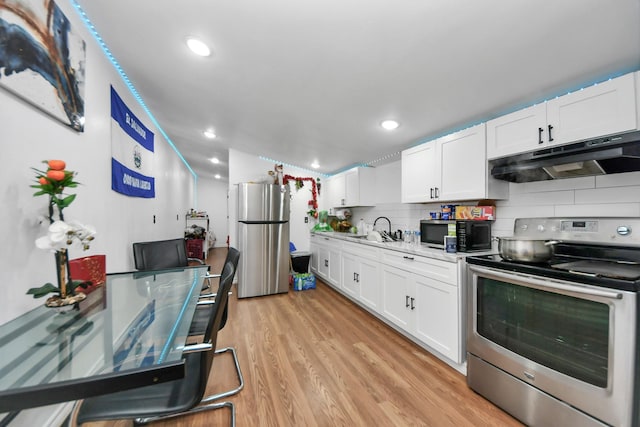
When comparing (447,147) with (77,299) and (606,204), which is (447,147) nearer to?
(606,204)

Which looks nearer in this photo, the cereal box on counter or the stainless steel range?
the stainless steel range

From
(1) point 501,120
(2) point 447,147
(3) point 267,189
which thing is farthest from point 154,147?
(1) point 501,120

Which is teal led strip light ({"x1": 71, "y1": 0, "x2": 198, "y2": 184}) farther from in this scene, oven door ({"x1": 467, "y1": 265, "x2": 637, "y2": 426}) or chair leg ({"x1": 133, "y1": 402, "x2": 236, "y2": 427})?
oven door ({"x1": 467, "y1": 265, "x2": 637, "y2": 426})

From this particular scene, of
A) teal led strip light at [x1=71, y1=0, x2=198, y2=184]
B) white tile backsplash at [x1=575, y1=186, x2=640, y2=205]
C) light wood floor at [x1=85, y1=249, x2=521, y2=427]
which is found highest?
teal led strip light at [x1=71, y1=0, x2=198, y2=184]

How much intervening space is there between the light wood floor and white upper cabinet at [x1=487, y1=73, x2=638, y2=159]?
1.76 m

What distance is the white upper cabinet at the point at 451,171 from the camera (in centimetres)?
203

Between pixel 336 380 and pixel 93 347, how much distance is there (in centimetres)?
151

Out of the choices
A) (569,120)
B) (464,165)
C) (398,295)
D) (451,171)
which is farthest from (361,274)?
(569,120)

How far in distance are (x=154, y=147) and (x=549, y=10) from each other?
4180mm

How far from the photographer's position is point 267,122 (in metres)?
2.93

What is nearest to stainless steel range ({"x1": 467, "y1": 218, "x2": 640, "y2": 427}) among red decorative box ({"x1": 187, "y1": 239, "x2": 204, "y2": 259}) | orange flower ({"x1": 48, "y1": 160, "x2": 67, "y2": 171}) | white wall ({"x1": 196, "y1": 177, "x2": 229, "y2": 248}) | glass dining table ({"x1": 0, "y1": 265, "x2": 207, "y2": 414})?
glass dining table ({"x1": 0, "y1": 265, "x2": 207, "y2": 414})

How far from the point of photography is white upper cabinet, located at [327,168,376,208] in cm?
382

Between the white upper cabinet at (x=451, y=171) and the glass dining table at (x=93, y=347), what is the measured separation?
7.44ft

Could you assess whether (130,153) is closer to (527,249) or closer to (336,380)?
(336,380)
